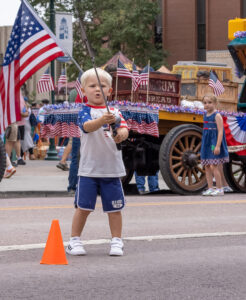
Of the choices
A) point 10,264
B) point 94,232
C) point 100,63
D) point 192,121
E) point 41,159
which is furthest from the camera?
point 100,63

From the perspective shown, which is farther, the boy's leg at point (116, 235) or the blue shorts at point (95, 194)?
the blue shorts at point (95, 194)

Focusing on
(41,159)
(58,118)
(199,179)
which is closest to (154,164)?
(199,179)

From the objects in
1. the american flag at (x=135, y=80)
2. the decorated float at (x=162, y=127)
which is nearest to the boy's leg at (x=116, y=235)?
the decorated float at (x=162, y=127)

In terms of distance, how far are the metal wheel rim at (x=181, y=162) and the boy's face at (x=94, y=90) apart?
4.98 m

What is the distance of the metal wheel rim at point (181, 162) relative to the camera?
11.4 meters

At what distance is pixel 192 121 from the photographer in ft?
39.0

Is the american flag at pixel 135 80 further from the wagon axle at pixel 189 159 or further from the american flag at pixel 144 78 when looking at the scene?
the wagon axle at pixel 189 159

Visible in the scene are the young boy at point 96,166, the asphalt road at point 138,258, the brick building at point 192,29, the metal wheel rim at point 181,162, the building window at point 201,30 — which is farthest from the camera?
the building window at point 201,30

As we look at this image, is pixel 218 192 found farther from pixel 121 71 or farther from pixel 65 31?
pixel 65 31

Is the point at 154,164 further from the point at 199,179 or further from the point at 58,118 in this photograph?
the point at 58,118

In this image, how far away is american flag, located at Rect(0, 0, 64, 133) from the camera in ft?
35.9

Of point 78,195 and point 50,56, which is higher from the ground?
point 50,56

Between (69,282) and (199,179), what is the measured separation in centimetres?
692

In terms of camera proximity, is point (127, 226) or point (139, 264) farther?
point (127, 226)
